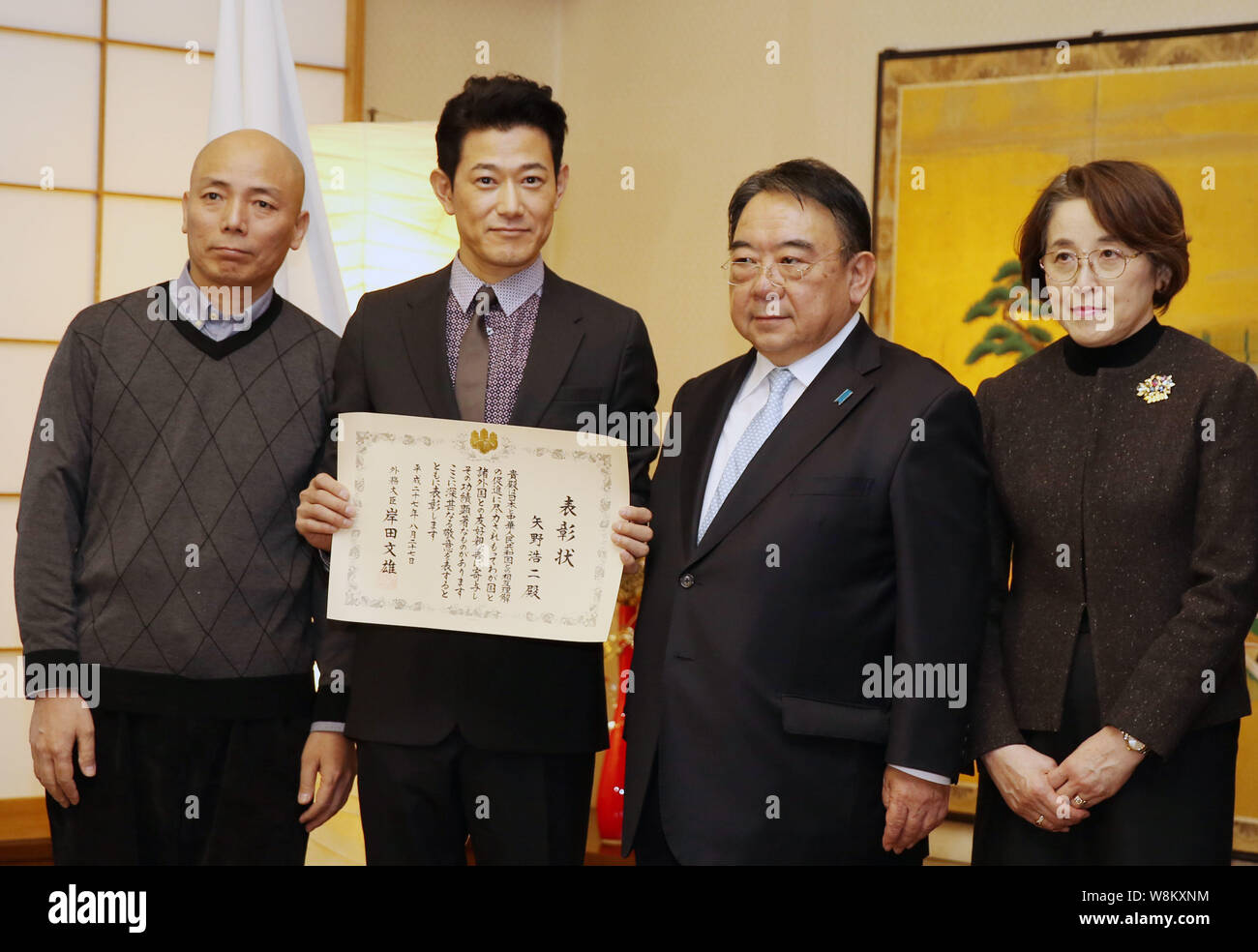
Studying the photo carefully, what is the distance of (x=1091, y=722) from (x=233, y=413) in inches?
56.2

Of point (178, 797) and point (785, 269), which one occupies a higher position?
point (785, 269)

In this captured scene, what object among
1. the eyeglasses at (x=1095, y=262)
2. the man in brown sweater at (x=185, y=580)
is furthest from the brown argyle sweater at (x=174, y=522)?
the eyeglasses at (x=1095, y=262)

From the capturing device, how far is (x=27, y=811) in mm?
4207

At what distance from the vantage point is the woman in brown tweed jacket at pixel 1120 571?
6.28ft

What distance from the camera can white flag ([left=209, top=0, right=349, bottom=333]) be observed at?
3.07m

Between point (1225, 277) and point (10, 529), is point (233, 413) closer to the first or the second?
point (10, 529)

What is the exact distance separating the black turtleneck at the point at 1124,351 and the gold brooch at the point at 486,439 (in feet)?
3.03

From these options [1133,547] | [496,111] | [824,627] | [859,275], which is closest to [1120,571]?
[1133,547]

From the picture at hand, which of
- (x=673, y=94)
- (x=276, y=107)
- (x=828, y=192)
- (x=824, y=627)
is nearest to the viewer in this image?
(x=824, y=627)

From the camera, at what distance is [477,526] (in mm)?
2070

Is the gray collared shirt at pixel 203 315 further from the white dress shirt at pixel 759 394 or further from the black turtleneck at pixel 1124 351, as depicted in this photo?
the black turtleneck at pixel 1124 351

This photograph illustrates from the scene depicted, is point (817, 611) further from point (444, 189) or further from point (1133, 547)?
point (444, 189)

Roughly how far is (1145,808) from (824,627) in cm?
53

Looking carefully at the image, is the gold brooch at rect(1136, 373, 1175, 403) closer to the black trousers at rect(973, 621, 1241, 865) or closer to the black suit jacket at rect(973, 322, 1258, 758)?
the black suit jacket at rect(973, 322, 1258, 758)
